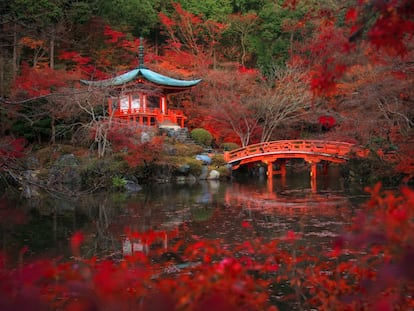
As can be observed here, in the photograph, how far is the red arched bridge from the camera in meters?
18.5

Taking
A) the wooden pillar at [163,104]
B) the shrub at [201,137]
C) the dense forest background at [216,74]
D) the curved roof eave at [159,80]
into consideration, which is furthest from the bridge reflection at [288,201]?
the wooden pillar at [163,104]

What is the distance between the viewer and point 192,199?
549 inches

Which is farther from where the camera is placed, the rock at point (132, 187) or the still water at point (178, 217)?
the rock at point (132, 187)

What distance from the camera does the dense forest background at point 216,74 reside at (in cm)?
1678

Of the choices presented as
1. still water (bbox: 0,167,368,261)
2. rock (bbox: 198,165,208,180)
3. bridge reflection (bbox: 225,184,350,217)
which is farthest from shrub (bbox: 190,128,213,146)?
bridge reflection (bbox: 225,184,350,217)

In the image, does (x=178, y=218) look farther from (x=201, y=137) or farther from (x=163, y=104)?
(x=163, y=104)

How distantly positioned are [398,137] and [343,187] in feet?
8.24

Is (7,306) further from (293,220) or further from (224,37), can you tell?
(224,37)

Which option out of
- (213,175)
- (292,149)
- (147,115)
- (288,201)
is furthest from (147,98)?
(288,201)

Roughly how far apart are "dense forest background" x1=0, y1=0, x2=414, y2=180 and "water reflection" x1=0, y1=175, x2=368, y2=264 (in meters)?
2.96

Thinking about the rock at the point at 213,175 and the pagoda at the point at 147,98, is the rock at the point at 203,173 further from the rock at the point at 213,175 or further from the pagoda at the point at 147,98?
the pagoda at the point at 147,98

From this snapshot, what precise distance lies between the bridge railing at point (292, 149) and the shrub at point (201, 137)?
9.14ft

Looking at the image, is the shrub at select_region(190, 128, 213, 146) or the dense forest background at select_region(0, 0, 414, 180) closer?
the dense forest background at select_region(0, 0, 414, 180)

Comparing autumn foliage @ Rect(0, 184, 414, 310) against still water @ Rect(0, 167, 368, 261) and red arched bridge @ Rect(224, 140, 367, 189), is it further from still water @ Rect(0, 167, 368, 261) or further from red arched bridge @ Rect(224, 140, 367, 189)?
red arched bridge @ Rect(224, 140, 367, 189)
